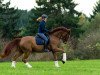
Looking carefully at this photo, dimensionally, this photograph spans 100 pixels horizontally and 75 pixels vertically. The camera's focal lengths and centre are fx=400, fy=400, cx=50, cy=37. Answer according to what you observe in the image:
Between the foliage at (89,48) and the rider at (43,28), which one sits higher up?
the rider at (43,28)

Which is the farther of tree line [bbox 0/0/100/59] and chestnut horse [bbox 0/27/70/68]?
tree line [bbox 0/0/100/59]

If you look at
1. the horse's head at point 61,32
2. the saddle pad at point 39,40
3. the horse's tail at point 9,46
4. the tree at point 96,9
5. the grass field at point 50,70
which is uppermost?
the tree at point 96,9

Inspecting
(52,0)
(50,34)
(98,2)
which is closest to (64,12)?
(52,0)

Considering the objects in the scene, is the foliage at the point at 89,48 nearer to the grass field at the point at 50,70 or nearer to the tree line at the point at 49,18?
the tree line at the point at 49,18

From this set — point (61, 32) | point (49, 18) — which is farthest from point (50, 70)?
point (49, 18)

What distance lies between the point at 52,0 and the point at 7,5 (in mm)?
7661

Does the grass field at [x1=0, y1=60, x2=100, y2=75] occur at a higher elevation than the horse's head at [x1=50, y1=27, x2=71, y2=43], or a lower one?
lower

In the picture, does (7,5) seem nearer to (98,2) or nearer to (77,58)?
(77,58)

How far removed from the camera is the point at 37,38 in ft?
75.7

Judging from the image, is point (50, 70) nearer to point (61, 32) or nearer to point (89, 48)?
point (61, 32)

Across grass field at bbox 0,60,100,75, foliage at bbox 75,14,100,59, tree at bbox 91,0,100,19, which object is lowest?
foliage at bbox 75,14,100,59

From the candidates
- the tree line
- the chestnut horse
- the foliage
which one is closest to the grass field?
the chestnut horse

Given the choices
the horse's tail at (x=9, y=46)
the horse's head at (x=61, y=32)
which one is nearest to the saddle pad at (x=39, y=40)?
the horse's head at (x=61, y=32)

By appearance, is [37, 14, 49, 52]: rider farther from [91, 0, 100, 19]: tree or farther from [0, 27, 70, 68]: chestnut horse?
[91, 0, 100, 19]: tree
